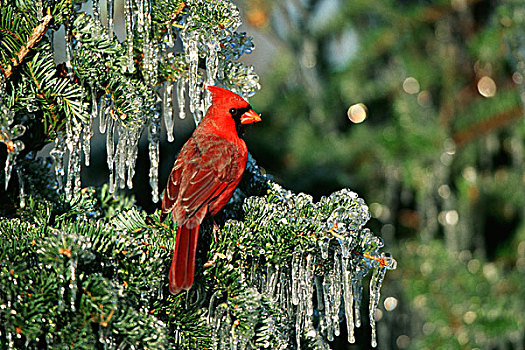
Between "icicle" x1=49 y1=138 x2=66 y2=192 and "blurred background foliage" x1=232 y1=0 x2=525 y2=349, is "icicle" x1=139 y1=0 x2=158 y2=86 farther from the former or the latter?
"blurred background foliage" x1=232 y1=0 x2=525 y2=349

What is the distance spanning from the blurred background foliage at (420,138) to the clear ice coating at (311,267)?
1.25 metres

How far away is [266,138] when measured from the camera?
10.2ft

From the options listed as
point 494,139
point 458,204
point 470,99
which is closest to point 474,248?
point 458,204

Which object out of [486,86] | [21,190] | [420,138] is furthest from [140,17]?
[486,86]

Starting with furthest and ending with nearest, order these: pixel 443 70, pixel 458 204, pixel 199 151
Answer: pixel 443 70
pixel 458 204
pixel 199 151

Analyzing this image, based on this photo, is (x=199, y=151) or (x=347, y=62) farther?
(x=347, y=62)

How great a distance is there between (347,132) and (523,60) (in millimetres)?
1232

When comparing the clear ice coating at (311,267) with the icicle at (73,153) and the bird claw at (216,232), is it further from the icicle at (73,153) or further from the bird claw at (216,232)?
the icicle at (73,153)

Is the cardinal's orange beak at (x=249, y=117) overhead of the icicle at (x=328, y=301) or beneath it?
overhead

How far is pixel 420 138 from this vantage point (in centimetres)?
265

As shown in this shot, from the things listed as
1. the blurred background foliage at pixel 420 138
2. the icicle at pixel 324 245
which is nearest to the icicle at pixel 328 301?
the icicle at pixel 324 245

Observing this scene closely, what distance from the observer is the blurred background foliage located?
2322mm

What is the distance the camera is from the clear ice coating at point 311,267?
105 centimetres

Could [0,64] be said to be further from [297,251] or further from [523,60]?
[523,60]
